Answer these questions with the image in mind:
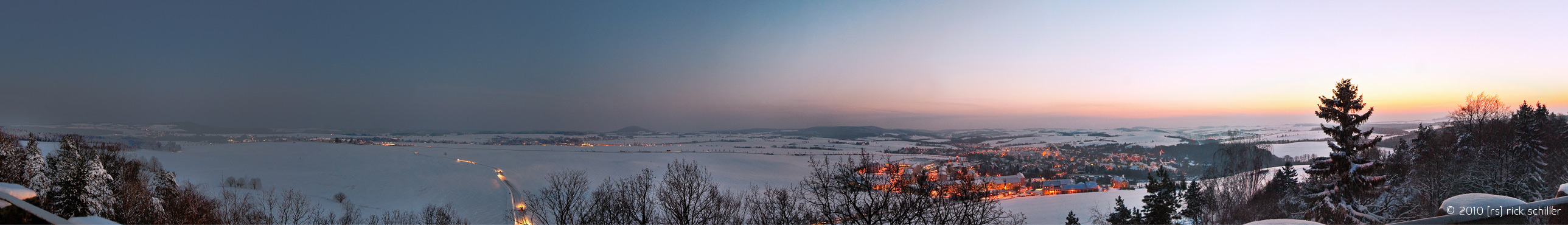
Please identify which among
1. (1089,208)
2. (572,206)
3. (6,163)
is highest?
(6,163)

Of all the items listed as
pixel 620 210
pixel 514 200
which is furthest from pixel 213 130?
pixel 620 210

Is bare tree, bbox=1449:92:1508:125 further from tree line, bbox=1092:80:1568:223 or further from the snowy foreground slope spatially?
the snowy foreground slope

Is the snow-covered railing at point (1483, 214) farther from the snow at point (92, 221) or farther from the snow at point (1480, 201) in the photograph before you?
the snow at point (92, 221)

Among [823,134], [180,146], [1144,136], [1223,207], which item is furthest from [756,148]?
[180,146]

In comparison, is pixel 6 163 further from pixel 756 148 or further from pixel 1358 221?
pixel 756 148

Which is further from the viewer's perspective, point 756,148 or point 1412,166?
point 756,148

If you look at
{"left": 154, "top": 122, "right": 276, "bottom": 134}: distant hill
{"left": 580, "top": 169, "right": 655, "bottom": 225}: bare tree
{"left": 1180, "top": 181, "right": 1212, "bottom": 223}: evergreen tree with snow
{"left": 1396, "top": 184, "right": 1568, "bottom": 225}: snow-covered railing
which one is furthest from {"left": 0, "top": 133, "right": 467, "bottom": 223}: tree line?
{"left": 154, "top": 122, "right": 276, "bottom": 134}: distant hill

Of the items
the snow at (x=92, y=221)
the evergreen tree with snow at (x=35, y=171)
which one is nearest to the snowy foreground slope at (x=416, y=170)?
the evergreen tree with snow at (x=35, y=171)
